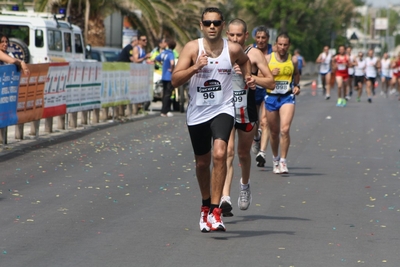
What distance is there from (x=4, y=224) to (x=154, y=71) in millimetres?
18866

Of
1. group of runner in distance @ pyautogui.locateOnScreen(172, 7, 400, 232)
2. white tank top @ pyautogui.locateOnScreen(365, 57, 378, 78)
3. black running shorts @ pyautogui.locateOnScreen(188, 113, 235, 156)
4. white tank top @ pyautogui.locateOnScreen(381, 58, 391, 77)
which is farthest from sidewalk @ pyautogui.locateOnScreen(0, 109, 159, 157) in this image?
white tank top @ pyautogui.locateOnScreen(381, 58, 391, 77)

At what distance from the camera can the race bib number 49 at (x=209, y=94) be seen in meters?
7.96

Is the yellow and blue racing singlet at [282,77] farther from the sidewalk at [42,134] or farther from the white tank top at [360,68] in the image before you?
the white tank top at [360,68]

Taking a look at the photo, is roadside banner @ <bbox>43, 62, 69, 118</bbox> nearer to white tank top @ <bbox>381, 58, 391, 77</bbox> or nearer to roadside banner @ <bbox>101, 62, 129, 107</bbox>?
roadside banner @ <bbox>101, 62, 129, 107</bbox>

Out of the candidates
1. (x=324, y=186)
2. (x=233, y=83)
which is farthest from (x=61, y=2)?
(x=233, y=83)

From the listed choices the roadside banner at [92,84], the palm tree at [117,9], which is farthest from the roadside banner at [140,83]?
the palm tree at [117,9]

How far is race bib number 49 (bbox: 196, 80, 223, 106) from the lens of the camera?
7.96m

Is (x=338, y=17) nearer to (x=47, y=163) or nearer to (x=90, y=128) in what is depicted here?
(x=90, y=128)

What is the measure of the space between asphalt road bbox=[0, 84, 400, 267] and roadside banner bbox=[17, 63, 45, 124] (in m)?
0.55

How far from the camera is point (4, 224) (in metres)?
8.30

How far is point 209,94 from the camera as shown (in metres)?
7.98

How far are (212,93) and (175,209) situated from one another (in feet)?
5.83

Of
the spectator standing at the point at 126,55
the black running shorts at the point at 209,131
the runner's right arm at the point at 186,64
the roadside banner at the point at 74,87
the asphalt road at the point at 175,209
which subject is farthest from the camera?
the spectator standing at the point at 126,55

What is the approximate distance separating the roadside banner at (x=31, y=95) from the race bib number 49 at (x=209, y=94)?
7.54 m
